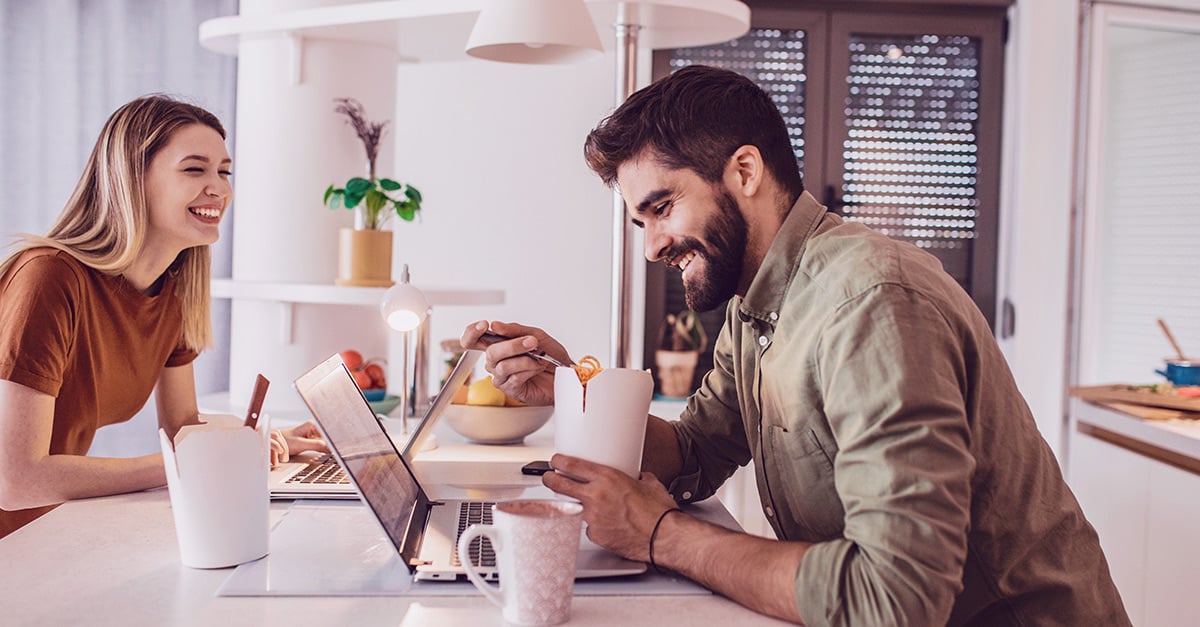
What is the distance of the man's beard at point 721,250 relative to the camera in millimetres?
1218

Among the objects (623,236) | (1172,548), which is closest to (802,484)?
(623,236)

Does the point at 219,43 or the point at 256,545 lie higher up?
the point at 219,43

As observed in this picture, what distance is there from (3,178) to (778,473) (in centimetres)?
283

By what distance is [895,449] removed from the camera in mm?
898

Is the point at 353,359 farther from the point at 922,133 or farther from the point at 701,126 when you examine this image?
the point at 922,133

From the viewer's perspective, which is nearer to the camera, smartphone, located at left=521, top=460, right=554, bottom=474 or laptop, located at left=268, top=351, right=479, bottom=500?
laptop, located at left=268, top=351, right=479, bottom=500

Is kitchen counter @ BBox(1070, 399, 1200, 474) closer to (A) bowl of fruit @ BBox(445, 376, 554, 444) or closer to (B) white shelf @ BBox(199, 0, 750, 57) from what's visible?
(B) white shelf @ BBox(199, 0, 750, 57)

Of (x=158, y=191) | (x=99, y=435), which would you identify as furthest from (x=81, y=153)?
(x=158, y=191)

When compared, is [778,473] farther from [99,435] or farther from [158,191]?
[99,435]

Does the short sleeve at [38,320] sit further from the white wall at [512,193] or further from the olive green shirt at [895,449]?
the white wall at [512,193]

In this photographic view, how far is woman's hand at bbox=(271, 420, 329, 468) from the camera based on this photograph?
1.51 meters

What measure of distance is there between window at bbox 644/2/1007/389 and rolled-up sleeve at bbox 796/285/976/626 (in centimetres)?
253

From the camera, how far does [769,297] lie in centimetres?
117

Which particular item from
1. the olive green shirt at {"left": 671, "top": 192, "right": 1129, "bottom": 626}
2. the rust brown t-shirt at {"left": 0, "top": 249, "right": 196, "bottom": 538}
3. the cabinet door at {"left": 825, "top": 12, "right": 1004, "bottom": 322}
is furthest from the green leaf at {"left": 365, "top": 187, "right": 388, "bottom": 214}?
the cabinet door at {"left": 825, "top": 12, "right": 1004, "bottom": 322}
